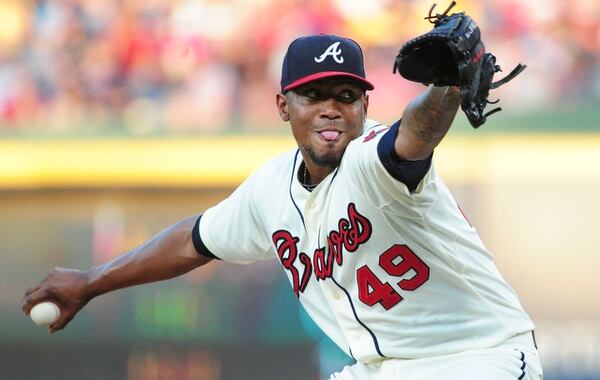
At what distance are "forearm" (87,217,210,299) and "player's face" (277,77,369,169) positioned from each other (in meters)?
0.83

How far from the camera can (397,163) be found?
9.61ft

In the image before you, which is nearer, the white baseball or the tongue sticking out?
the tongue sticking out

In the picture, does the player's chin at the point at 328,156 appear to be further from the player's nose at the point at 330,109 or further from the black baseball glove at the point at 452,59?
the black baseball glove at the point at 452,59

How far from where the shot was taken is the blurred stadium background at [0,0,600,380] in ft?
26.4

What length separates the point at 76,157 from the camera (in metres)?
9.62

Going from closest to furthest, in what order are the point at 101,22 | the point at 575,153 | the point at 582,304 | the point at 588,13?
the point at 582,304 < the point at 575,153 < the point at 588,13 < the point at 101,22

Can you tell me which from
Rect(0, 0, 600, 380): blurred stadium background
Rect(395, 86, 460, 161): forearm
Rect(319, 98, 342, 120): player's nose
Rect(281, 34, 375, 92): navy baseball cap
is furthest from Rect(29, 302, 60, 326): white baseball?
Rect(0, 0, 600, 380): blurred stadium background

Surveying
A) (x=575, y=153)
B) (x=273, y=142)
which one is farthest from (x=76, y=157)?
(x=575, y=153)

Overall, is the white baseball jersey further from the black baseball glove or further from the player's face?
the black baseball glove

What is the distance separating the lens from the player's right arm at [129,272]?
4141mm

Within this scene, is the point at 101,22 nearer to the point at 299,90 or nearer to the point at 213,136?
the point at 213,136

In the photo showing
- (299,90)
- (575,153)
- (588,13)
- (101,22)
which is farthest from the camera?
(101,22)

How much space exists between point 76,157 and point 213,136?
1.26 meters

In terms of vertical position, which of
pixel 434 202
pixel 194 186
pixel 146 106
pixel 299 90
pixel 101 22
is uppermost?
pixel 101 22
